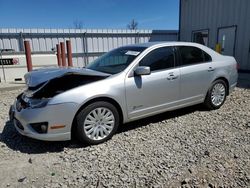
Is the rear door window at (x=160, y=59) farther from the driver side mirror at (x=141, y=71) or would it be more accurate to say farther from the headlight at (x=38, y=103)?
the headlight at (x=38, y=103)

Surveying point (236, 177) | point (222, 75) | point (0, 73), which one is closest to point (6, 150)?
point (236, 177)

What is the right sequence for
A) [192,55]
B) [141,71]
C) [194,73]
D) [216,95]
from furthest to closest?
[216,95] < [192,55] < [194,73] < [141,71]

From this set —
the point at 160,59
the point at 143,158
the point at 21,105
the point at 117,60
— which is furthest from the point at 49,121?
the point at 160,59

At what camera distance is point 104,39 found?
40.8 ft

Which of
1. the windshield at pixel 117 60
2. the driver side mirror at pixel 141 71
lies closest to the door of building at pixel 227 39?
the windshield at pixel 117 60

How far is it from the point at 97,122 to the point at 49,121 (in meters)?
0.69

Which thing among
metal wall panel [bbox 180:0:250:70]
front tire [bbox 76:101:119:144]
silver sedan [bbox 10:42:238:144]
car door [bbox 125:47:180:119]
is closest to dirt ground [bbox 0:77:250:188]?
front tire [bbox 76:101:119:144]

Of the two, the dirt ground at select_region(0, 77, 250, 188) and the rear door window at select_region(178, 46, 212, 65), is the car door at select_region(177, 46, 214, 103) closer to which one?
the rear door window at select_region(178, 46, 212, 65)

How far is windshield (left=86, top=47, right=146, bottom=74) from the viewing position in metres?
3.72

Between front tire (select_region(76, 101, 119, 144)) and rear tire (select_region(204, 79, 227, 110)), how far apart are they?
2.20 meters

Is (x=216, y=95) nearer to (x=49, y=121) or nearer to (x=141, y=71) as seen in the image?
(x=141, y=71)

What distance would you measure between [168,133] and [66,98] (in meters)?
1.77

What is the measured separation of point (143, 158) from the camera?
2949 mm

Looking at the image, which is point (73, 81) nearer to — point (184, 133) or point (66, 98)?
point (66, 98)
